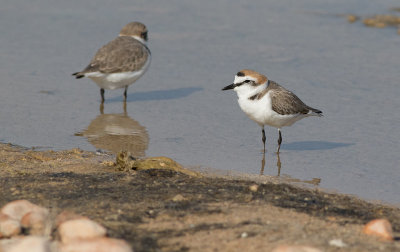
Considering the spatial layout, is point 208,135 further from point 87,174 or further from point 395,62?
point 395,62

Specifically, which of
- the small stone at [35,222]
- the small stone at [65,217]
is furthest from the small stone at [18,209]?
the small stone at [65,217]

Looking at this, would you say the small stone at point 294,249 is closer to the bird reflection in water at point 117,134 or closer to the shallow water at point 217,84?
the shallow water at point 217,84

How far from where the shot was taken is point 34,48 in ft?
40.3

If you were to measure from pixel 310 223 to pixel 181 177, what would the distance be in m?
1.64

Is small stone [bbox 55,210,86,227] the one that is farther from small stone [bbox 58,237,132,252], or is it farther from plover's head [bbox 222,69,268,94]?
plover's head [bbox 222,69,268,94]

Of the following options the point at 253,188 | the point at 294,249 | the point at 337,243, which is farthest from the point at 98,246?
the point at 253,188

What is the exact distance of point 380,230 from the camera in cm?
465

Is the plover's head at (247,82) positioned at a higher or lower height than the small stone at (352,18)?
lower

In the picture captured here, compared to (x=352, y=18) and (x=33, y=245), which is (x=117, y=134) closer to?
(x=33, y=245)

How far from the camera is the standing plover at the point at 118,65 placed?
10.5 m

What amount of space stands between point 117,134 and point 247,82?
205 cm

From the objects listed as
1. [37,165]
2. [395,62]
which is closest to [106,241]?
[37,165]

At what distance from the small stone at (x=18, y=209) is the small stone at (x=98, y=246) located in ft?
2.53

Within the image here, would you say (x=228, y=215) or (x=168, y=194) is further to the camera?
(x=168, y=194)
